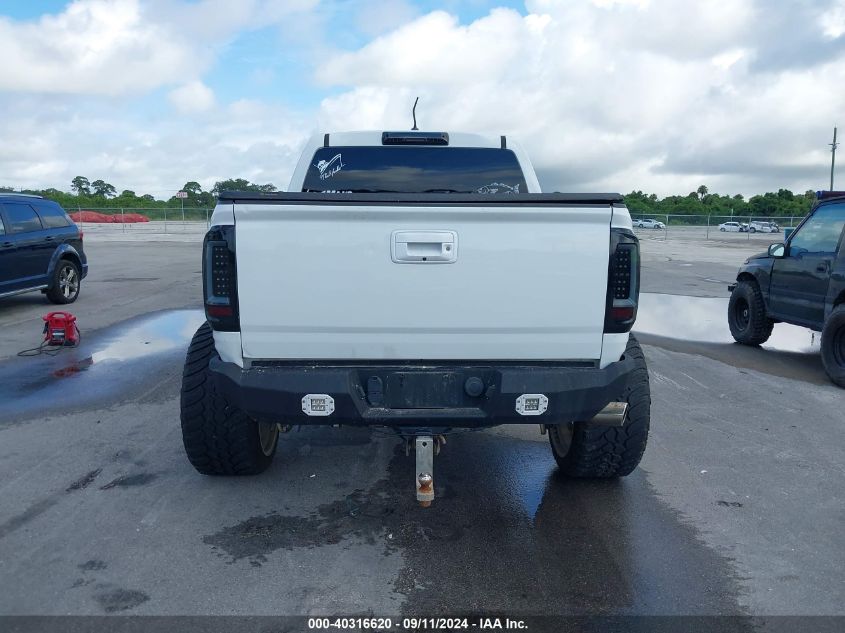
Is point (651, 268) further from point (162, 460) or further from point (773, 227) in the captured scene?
point (773, 227)

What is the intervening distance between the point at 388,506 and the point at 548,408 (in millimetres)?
1280

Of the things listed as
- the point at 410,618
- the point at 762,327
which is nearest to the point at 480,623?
the point at 410,618

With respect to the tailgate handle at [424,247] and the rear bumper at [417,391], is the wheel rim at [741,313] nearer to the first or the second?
the rear bumper at [417,391]

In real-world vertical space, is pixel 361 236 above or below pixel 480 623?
above

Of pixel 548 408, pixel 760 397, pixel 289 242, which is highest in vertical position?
pixel 289 242

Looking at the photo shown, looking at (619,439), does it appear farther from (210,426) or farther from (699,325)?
(699,325)

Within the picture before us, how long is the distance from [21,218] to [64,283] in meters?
1.37

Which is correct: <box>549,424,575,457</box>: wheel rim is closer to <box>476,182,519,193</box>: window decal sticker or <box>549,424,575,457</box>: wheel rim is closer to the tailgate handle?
the tailgate handle

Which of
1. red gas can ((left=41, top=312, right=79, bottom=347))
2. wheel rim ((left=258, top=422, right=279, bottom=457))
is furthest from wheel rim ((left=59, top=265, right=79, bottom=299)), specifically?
wheel rim ((left=258, top=422, right=279, bottom=457))

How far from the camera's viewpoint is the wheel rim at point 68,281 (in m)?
11.4

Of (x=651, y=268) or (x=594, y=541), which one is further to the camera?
(x=651, y=268)

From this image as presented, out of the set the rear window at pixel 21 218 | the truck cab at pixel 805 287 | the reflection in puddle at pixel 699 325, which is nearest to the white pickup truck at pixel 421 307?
the truck cab at pixel 805 287

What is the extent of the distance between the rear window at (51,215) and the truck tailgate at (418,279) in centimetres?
973

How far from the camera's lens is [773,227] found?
184 ft
